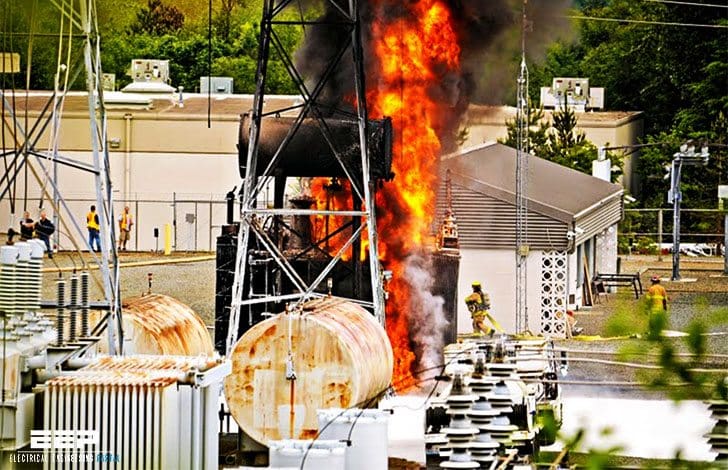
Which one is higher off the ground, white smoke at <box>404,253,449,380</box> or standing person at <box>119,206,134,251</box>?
standing person at <box>119,206,134,251</box>

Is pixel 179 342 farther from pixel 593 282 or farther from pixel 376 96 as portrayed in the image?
pixel 593 282

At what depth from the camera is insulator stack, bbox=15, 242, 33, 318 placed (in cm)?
1597

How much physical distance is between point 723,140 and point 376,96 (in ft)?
105

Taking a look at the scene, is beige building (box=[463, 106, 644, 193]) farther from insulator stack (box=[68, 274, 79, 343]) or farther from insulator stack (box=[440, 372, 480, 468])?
insulator stack (box=[440, 372, 480, 468])

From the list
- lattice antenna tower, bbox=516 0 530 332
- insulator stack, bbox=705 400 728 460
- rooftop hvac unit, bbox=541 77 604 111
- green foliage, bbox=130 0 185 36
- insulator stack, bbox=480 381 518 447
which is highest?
green foliage, bbox=130 0 185 36

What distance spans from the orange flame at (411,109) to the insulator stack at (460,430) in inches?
678

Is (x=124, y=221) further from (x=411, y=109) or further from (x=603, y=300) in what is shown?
(x=411, y=109)

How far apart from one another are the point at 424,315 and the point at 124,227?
23846 millimetres

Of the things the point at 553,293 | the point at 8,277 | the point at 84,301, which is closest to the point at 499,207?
the point at 553,293

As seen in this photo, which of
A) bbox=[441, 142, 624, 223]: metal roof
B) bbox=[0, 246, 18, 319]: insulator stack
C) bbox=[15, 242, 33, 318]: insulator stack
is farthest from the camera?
bbox=[441, 142, 624, 223]: metal roof

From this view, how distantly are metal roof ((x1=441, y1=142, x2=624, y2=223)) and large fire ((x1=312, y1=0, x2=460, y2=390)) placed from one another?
206 centimetres

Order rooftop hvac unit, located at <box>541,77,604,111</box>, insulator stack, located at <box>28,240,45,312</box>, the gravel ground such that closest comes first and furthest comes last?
insulator stack, located at <box>28,240,45,312</box> < the gravel ground < rooftop hvac unit, located at <box>541,77,604,111</box>

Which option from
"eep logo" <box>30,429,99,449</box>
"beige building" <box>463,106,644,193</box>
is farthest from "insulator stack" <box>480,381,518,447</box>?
→ "beige building" <box>463,106,644,193</box>

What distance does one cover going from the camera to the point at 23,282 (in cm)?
1625
